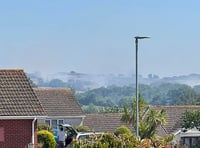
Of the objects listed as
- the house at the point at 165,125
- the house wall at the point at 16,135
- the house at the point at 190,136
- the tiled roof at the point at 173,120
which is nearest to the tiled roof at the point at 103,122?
the house at the point at 165,125

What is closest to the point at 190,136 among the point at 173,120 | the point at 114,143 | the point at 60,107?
the point at 173,120

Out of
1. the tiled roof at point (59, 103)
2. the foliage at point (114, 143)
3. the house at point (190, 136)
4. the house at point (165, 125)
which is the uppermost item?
the tiled roof at point (59, 103)

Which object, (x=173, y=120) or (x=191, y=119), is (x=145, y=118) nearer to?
(x=191, y=119)

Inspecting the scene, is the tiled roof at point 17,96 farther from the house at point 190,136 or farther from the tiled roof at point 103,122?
the tiled roof at point 103,122

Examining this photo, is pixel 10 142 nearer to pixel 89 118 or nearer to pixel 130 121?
pixel 130 121

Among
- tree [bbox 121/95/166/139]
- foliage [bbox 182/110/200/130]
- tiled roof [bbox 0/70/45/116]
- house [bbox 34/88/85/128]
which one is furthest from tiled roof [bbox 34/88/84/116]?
tiled roof [bbox 0/70/45/116]

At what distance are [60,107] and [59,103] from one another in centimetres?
62

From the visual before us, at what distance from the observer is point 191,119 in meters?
70.2

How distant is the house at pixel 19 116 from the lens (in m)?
43.6

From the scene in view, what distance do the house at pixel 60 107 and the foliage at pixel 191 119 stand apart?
11673 mm

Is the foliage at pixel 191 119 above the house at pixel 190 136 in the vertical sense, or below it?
above

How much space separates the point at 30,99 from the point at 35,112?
1.51m

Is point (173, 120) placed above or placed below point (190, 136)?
above

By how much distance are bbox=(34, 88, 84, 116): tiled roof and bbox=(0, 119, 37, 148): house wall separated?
3544cm
